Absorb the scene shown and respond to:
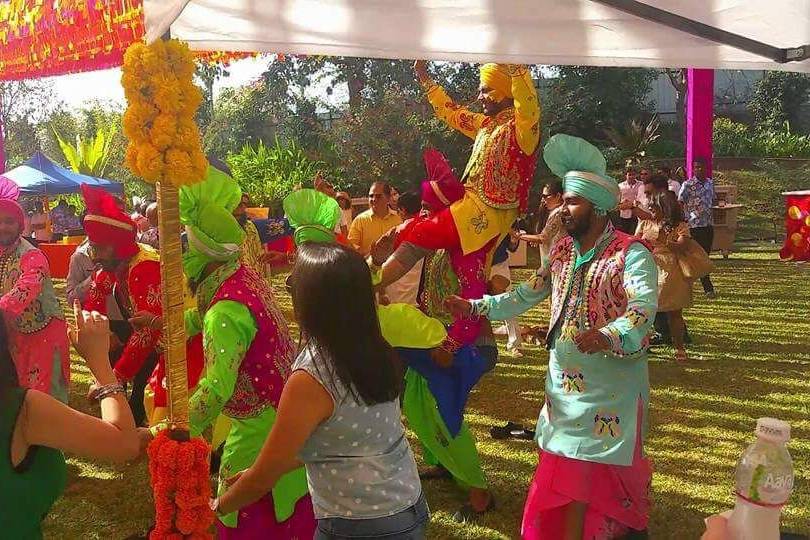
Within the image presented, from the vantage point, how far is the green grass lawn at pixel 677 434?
4246 millimetres

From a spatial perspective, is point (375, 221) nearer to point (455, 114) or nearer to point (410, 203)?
point (410, 203)

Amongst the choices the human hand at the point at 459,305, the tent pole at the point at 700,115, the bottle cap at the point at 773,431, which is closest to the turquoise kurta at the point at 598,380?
the human hand at the point at 459,305

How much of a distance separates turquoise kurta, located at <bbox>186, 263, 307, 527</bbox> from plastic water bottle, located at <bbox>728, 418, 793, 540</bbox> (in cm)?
167

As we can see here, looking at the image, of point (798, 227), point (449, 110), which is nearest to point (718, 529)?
point (449, 110)

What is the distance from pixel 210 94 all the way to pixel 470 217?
→ 105 ft

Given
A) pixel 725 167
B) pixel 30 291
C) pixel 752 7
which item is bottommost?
pixel 725 167

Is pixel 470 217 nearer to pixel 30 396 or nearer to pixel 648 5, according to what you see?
pixel 648 5

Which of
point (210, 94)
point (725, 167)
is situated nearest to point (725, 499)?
point (725, 167)

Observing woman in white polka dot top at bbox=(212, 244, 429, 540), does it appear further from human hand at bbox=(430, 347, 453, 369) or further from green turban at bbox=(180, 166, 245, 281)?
human hand at bbox=(430, 347, 453, 369)

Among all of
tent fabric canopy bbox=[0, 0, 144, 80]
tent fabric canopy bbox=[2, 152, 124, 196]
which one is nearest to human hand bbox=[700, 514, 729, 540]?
tent fabric canopy bbox=[0, 0, 144, 80]

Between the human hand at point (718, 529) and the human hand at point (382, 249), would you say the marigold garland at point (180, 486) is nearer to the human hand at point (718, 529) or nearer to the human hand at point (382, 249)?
the human hand at point (718, 529)

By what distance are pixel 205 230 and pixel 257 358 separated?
53 centimetres

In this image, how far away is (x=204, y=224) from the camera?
2947 mm

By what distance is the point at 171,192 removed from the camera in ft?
7.32
